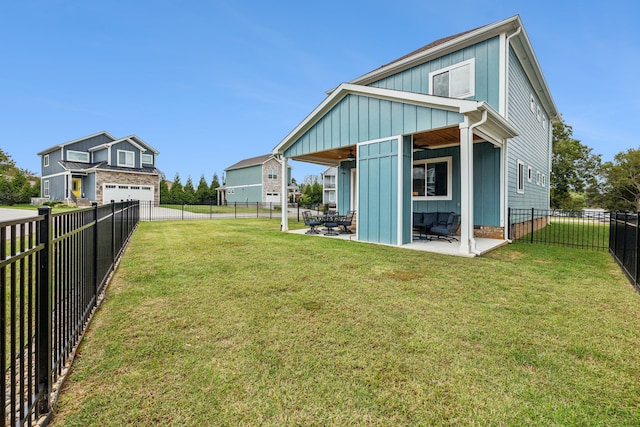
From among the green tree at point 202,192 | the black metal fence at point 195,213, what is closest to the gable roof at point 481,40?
the black metal fence at point 195,213

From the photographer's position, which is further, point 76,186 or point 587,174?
point 587,174

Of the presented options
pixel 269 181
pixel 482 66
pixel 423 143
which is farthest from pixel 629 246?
pixel 269 181

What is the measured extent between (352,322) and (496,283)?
288cm

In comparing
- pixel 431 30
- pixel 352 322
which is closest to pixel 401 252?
pixel 352 322

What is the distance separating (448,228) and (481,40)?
6046 mm

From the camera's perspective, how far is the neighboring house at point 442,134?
24.3 feet

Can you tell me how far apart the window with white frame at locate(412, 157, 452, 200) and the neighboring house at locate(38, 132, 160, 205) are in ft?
87.6

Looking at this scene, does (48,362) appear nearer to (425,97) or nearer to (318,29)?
(425,97)

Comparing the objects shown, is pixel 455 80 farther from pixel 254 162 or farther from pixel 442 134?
pixel 254 162

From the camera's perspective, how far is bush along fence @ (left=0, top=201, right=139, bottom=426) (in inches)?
57.4

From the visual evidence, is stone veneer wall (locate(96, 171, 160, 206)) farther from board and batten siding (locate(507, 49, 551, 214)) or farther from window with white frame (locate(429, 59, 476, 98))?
board and batten siding (locate(507, 49, 551, 214))

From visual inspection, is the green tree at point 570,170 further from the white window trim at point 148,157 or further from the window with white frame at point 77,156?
the window with white frame at point 77,156

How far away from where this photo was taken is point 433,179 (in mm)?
10672

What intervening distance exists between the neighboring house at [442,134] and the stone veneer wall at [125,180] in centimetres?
2265
